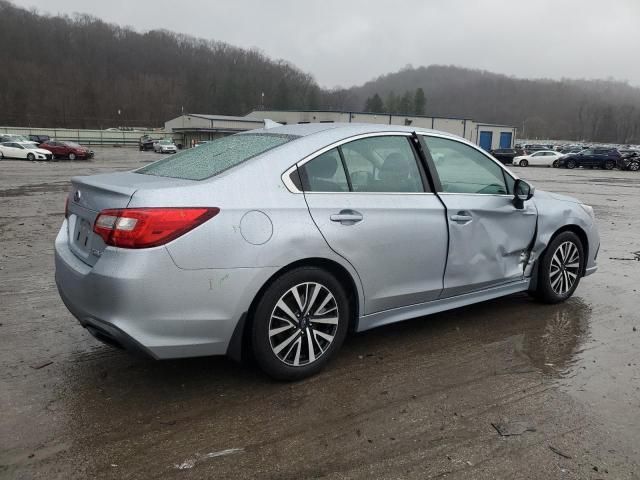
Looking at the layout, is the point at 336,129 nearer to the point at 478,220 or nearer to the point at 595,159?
the point at 478,220

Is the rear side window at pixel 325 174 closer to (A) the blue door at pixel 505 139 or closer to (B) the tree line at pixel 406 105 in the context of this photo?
(A) the blue door at pixel 505 139

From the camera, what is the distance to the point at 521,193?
15.5ft

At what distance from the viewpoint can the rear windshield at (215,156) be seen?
140 inches

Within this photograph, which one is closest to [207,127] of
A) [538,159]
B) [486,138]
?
[486,138]

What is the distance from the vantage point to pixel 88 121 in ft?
451

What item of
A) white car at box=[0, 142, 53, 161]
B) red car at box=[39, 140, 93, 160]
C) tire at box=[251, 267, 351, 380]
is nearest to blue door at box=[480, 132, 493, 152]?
red car at box=[39, 140, 93, 160]

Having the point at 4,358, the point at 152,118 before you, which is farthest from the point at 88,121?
the point at 4,358

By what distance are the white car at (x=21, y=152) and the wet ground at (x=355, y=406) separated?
38482mm

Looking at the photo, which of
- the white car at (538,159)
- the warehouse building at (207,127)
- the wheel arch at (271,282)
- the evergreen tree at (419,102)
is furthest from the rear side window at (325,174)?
the evergreen tree at (419,102)

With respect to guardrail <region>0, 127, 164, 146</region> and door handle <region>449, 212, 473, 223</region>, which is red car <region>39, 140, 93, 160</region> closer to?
guardrail <region>0, 127, 164, 146</region>

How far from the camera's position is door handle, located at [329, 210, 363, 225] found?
3.52 meters

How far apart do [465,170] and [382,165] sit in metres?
0.92

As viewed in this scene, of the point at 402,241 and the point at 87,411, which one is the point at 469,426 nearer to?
the point at 402,241

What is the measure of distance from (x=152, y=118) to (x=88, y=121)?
16177mm
